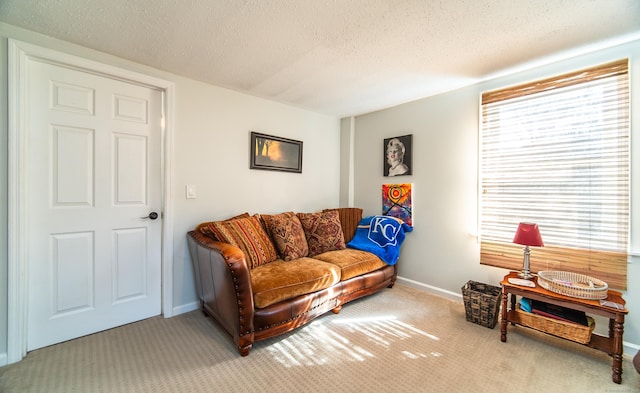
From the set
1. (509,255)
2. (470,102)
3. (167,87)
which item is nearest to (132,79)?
(167,87)

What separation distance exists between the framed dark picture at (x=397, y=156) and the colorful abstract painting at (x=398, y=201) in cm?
18

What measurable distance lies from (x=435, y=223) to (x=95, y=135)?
3346 millimetres

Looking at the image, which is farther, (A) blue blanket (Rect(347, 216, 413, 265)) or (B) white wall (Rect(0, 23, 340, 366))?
(A) blue blanket (Rect(347, 216, 413, 265))

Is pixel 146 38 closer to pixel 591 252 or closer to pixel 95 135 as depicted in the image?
pixel 95 135

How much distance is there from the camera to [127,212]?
2.24 metres

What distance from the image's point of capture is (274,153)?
3.14 meters

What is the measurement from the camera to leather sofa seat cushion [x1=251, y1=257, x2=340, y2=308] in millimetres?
1910

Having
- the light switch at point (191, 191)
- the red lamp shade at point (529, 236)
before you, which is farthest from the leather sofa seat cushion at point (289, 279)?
the red lamp shade at point (529, 236)

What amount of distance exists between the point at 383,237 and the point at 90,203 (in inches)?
109

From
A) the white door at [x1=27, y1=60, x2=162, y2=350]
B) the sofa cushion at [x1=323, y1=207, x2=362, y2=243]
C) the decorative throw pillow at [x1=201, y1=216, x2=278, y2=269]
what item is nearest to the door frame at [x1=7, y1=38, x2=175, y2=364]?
the white door at [x1=27, y1=60, x2=162, y2=350]

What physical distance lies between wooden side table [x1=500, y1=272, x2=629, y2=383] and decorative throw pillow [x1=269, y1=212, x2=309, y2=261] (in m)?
1.79

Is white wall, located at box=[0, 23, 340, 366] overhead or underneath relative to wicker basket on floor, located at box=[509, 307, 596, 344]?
overhead

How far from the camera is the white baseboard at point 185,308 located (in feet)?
7.99

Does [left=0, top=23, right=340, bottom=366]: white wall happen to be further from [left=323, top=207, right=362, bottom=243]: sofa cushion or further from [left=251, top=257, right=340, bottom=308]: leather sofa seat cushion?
[left=251, top=257, right=340, bottom=308]: leather sofa seat cushion
